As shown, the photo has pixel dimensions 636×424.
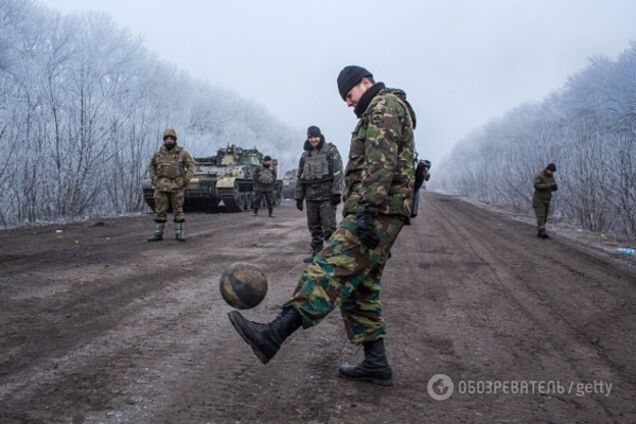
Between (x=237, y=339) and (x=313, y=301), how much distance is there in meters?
1.31

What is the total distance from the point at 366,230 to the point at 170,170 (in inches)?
268

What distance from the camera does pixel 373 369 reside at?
3.07 m

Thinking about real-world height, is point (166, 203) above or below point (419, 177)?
below

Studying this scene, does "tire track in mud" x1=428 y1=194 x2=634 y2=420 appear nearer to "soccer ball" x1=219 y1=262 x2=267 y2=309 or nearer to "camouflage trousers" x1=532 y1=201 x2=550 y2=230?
"camouflage trousers" x1=532 y1=201 x2=550 y2=230

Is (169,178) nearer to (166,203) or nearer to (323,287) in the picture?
(166,203)

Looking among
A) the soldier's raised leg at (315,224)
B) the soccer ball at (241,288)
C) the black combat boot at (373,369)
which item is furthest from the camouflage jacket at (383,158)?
the soldier's raised leg at (315,224)

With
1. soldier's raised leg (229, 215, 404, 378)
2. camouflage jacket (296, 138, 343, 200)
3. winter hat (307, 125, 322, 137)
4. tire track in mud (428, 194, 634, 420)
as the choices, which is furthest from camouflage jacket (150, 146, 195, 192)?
soldier's raised leg (229, 215, 404, 378)

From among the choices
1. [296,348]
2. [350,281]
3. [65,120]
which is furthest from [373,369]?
[65,120]

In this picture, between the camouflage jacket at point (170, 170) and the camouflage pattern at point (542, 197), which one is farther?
the camouflage pattern at point (542, 197)

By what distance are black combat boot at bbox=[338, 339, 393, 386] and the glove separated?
68 centimetres

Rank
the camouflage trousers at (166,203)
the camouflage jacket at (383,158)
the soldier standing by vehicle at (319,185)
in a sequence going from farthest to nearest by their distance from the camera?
1. the camouflage trousers at (166,203)
2. the soldier standing by vehicle at (319,185)
3. the camouflage jacket at (383,158)

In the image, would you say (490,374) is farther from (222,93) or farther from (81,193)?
(222,93)

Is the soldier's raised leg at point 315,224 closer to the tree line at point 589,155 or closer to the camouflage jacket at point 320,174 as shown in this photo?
the camouflage jacket at point 320,174

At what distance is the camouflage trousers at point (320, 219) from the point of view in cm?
705
